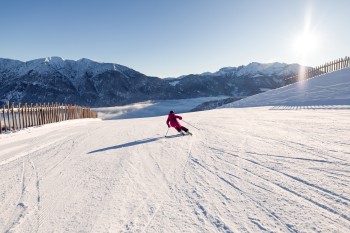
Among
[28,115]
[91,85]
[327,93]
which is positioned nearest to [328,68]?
[327,93]

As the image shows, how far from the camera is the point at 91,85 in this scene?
118750 mm

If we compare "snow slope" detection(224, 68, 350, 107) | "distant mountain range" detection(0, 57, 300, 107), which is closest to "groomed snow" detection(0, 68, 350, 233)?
"snow slope" detection(224, 68, 350, 107)

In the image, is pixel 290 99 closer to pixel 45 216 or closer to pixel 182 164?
pixel 182 164

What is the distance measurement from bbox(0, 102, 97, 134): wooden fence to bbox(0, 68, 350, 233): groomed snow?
6.09 metres

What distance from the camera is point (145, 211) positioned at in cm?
318

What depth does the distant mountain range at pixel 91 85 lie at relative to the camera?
107938 millimetres

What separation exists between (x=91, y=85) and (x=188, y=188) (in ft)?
402

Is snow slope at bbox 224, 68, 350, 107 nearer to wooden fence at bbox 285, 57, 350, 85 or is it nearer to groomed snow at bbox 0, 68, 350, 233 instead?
wooden fence at bbox 285, 57, 350, 85

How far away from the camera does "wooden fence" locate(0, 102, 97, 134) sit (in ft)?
38.6

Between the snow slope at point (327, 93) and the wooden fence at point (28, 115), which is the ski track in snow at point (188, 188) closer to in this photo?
the wooden fence at point (28, 115)

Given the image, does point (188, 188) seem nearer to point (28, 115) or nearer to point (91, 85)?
point (28, 115)

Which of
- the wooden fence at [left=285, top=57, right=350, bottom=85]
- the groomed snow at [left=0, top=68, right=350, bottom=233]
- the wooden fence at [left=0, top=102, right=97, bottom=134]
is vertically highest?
the wooden fence at [left=285, top=57, right=350, bottom=85]

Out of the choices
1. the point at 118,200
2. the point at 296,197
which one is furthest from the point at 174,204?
the point at 296,197

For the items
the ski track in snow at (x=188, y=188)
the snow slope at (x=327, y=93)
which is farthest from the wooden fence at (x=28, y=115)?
the snow slope at (x=327, y=93)
